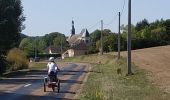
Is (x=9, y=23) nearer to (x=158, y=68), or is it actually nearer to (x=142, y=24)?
(x=158, y=68)

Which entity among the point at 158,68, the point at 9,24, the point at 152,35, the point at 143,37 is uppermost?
the point at 152,35

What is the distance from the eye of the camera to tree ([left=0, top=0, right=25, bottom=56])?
50.0 m

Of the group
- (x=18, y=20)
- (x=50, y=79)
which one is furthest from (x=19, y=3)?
(x=50, y=79)

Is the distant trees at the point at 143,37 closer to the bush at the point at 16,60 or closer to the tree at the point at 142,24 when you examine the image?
the tree at the point at 142,24

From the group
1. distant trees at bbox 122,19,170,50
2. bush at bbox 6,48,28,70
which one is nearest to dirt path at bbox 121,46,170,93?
bush at bbox 6,48,28,70

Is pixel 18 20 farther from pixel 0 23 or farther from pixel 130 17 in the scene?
pixel 130 17

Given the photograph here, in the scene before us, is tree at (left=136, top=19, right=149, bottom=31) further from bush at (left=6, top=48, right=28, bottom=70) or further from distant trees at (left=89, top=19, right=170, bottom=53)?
bush at (left=6, top=48, right=28, bottom=70)

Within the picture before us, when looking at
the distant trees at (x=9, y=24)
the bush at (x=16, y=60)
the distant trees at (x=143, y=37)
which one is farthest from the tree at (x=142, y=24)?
the distant trees at (x=9, y=24)

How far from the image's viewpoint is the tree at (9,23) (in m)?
50.0

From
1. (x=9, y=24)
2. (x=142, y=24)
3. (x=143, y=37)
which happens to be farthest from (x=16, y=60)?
(x=142, y=24)

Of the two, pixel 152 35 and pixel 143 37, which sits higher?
pixel 152 35

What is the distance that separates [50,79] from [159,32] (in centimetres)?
11711

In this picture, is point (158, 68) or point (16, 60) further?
point (16, 60)

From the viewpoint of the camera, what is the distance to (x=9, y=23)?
1987 inches
